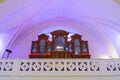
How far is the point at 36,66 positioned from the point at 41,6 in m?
3.27

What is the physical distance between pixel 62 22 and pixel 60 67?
14.6 ft

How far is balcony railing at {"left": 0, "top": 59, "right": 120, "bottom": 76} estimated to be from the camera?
5551 mm

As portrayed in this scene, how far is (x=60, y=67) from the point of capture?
5.68m

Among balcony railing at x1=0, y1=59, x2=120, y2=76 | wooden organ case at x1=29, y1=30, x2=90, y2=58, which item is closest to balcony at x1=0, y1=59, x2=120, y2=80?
balcony railing at x1=0, y1=59, x2=120, y2=76

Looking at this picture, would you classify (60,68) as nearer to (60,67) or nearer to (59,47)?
(60,67)

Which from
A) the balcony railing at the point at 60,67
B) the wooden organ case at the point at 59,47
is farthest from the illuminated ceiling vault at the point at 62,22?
the balcony railing at the point at 60,67

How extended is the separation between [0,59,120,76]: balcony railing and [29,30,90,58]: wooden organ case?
2060 mm

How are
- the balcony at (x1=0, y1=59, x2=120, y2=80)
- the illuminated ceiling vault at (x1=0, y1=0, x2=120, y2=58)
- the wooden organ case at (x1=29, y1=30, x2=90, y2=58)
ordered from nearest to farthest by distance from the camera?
the balcony at (x1=0, y1=59, x2=120, y2=80) < the illuminated ceiling vault at (x1=0, y1=0, x2=120, y2=58) < the wooden organ case at (x1=29, y1=30, x2=90, y2=58)

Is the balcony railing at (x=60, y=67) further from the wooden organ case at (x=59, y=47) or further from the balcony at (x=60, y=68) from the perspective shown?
the wooden organ case at (x=59, y=47)

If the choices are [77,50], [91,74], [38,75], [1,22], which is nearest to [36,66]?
[38,75]

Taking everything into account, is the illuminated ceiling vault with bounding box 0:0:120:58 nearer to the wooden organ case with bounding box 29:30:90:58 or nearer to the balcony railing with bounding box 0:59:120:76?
the wooden organ case with bounding box 29:30:90:58

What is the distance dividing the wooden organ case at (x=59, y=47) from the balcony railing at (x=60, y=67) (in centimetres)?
206

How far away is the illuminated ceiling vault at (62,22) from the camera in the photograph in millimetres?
6757

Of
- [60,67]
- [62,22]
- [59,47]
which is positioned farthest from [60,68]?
[62,22]
